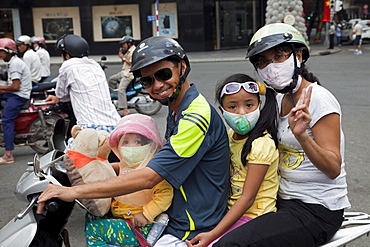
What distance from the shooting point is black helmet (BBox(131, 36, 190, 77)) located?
2.14m

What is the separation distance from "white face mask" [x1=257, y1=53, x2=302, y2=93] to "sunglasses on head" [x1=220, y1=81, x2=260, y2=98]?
96 millimetres

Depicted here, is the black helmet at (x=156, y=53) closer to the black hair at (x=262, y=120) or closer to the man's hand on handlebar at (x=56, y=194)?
the black hair at (x=262, y=120)

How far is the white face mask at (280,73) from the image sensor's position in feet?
7.66

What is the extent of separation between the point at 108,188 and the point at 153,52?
2.17 feet

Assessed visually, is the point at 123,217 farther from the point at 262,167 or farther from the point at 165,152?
the point at 262,167

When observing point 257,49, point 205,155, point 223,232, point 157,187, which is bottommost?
point 223,232

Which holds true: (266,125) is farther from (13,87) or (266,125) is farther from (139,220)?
(13,87)

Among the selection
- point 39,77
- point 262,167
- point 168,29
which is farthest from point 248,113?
point 168,29

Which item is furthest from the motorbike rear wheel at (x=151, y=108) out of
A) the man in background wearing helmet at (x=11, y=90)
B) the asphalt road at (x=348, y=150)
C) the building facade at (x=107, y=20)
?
the building facade at (x=107, y=20)

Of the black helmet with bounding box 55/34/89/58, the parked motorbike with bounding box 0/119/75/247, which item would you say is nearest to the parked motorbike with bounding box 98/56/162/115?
the black helmet with bounding box 55/34/89/58

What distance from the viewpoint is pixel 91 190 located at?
204 centimetres

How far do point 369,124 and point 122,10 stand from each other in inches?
806

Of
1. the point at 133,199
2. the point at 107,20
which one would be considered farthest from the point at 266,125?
the point at 107,20

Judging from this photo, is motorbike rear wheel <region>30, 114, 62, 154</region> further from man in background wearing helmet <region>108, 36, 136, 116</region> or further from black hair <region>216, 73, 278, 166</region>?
black hair <region>216, 73, 278, 166</region>
